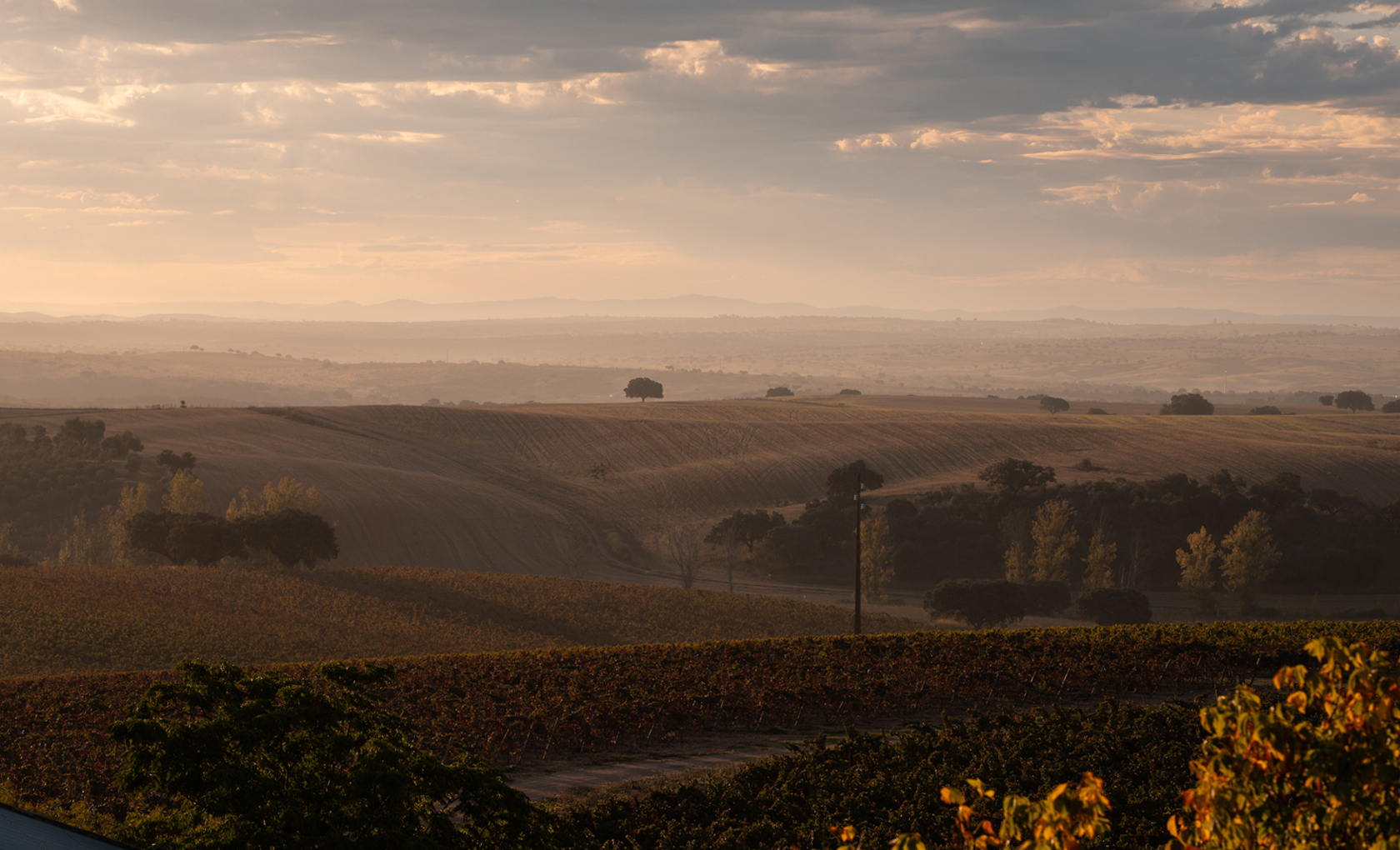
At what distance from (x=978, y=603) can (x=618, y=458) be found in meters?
52.8

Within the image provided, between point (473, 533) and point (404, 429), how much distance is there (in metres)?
35.4

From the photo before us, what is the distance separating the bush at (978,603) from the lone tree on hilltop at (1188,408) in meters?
88.9

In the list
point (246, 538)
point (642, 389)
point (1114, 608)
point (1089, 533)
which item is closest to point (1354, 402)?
point (1089, 533)

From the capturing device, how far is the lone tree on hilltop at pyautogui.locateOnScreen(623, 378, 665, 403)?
168 meters

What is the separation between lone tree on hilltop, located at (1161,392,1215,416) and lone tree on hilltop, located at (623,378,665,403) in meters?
75.7

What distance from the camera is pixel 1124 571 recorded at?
76562mm

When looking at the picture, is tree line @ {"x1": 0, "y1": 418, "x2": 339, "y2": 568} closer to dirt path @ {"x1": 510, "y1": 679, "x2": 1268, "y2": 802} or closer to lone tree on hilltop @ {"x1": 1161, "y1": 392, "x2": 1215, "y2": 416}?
dirt path @ {"x1": 510, "y1": 679, "x2": 1268, "y2": 802}

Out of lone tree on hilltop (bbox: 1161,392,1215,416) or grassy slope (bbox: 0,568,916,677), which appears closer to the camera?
grassy slope (bbox: 0,568,916,677)

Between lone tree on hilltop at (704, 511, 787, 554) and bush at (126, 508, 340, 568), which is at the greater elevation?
bush at (126, 508, 340, 568)

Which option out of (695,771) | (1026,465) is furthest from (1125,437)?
(695,771)

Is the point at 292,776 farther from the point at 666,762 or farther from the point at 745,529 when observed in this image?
the point at 745,529

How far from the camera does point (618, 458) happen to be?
10794 centimetres

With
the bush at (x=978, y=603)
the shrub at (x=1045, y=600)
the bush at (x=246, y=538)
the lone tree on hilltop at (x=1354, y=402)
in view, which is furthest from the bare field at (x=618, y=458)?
the lone tree on hilltop at (x=1354, y=402)

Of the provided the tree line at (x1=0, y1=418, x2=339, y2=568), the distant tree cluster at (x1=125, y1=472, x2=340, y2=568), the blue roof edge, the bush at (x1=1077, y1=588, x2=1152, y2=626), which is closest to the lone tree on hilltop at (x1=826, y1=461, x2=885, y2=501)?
the bush at (x1=1077, y1=588, x2=1152, y2=626)
